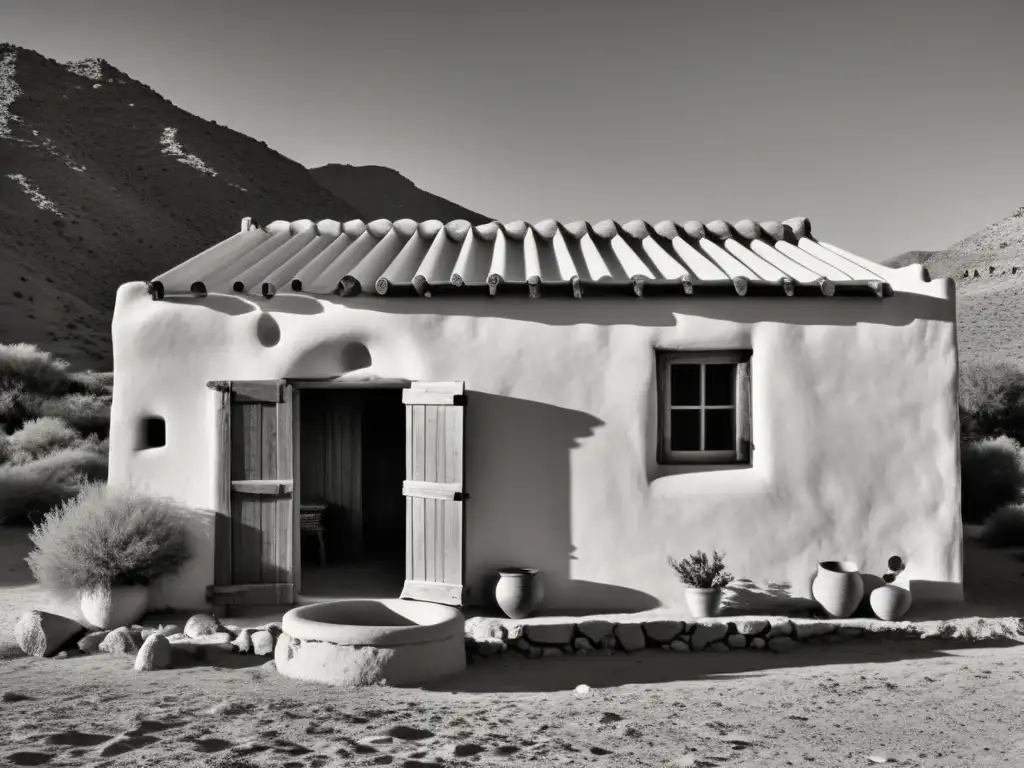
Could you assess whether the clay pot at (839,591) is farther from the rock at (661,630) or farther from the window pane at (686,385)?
the window pane at (686,385)

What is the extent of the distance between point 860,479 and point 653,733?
3.58 meters

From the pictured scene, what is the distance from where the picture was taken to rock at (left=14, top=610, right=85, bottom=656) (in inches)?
264

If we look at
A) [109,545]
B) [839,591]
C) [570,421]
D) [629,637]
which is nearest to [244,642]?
[109,545]

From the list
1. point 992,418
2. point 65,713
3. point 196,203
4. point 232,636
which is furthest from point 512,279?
point 196,203

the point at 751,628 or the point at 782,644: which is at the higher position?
the point at 751,628

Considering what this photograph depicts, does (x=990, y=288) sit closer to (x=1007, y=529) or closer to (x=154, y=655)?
(x=1007, y=529)

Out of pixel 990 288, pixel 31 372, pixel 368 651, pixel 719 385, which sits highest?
pixel 990 288

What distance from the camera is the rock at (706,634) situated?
282 inches

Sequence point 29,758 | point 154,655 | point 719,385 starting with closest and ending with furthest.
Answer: point 29,758 → point 154,655 → point 719,385

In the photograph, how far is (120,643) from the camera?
6777 millimetres

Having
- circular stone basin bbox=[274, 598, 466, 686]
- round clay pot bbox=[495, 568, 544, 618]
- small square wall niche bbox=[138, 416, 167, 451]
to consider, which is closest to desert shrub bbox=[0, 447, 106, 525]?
small square wall niche bbox=[138, 416, 167, 451]

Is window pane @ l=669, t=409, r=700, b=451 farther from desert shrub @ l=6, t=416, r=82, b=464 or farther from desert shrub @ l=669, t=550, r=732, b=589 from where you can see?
desert shrub @ l=6, t=416, r=82, b=464

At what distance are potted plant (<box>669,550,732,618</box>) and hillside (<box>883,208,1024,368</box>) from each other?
41.8 feet

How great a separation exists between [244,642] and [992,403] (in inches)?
584
